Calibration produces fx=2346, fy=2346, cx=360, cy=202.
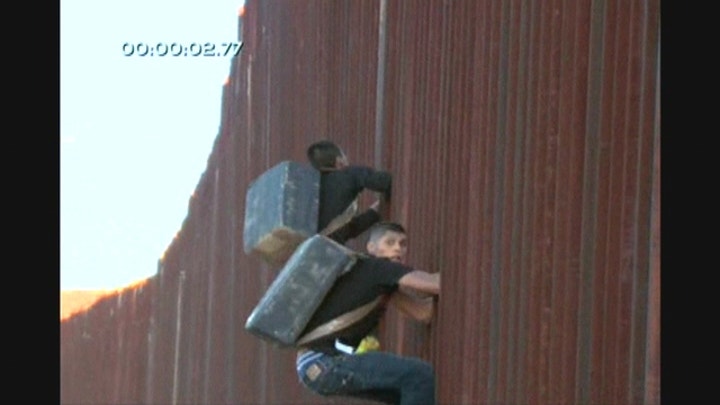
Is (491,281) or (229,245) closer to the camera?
(491,281)

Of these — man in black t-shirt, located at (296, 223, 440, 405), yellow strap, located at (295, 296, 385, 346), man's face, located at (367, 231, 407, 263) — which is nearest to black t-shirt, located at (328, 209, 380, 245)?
man in black t-shirt, located at (296, 223, 440, 405)

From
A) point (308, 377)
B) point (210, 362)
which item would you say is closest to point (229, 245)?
point (210, 362)

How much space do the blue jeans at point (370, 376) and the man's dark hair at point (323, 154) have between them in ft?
6.90

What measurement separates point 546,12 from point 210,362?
11372 millimetres

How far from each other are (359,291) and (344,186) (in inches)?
88.7

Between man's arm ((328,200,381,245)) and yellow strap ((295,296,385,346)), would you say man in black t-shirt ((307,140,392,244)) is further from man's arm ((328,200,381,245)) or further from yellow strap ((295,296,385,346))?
yellow strap ((295,296,385,346))

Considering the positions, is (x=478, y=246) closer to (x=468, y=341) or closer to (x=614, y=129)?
(x=468, y=341)

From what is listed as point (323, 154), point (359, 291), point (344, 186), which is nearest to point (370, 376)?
point (359, 291)

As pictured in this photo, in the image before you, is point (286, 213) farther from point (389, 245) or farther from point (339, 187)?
point (389, 245)

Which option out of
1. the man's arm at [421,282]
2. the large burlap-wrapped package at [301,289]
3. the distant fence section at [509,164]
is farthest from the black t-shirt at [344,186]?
the large burlap-wrapped package at [301,289]

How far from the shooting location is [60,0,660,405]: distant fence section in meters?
8.16

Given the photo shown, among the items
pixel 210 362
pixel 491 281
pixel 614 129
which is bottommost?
pixel 210 362

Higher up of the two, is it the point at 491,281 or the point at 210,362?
the point at 491,281
